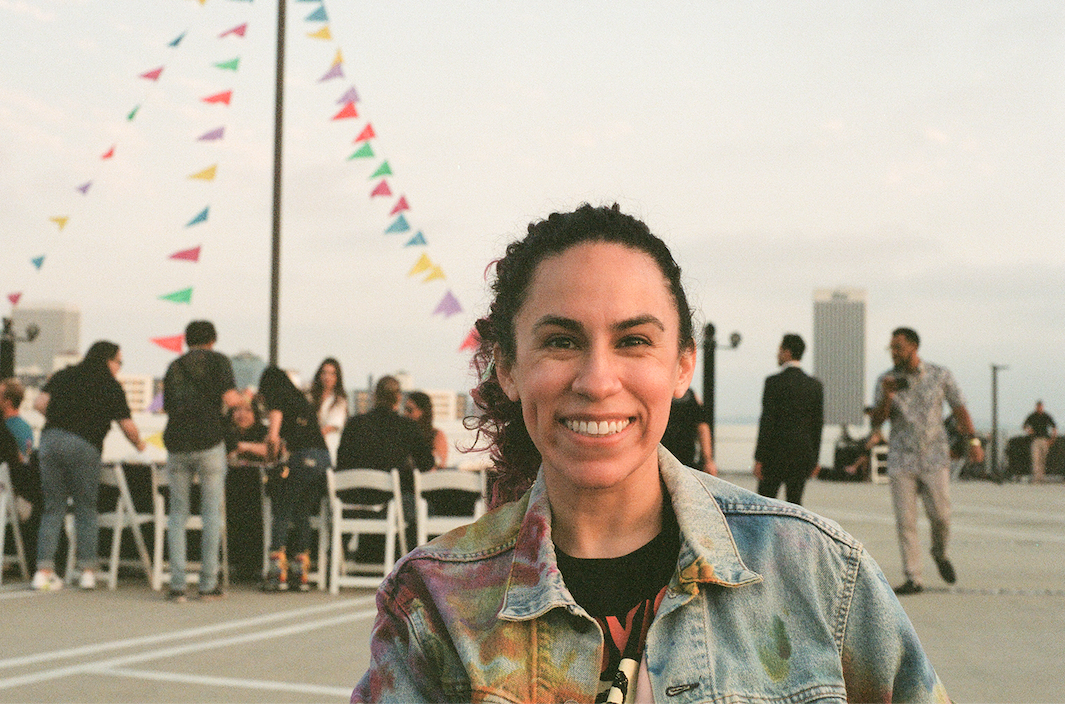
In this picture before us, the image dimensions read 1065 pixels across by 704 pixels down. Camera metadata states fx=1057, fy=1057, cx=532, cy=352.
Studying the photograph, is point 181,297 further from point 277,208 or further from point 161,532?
point 161,532

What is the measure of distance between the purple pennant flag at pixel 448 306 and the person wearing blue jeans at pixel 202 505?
16.0 ft

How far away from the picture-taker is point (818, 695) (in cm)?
143

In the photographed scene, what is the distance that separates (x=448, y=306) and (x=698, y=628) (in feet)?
36.7

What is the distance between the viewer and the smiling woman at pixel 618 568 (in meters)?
1.47

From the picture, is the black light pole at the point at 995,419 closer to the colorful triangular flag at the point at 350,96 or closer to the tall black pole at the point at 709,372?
the tall black pole at the point at 709,372

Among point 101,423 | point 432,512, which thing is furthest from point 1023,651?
point 101,423

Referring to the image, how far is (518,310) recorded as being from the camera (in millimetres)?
1703

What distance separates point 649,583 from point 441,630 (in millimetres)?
325

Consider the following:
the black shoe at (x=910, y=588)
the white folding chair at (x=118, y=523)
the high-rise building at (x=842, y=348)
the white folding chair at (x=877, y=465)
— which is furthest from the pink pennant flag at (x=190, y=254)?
the high-rise building at (x=842, y=348)

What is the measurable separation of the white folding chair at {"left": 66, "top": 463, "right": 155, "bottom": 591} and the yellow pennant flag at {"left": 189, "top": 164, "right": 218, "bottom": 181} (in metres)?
3.78

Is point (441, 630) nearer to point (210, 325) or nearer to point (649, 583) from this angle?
point (649, 583)

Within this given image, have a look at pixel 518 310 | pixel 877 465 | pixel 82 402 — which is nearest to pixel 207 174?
pixel 82 402

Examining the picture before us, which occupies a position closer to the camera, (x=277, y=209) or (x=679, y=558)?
(x=679, y=558)

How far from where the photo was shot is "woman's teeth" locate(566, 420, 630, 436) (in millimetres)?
1582
